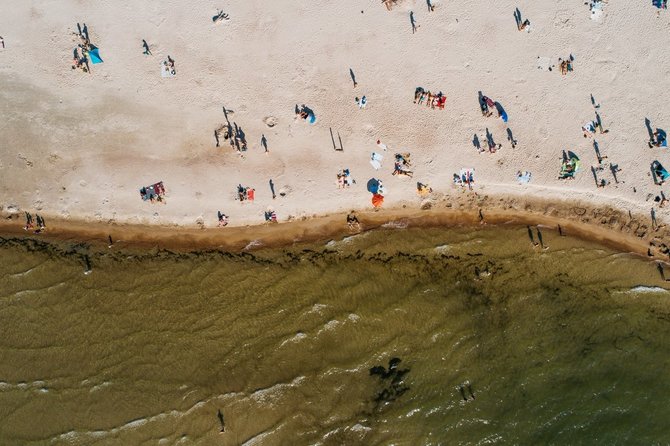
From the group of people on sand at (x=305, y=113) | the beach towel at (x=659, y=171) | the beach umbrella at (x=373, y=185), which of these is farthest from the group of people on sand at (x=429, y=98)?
the beach towel at (x=659, y=171)

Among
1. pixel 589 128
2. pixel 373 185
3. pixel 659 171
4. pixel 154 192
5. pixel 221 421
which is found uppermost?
pixel 154 192

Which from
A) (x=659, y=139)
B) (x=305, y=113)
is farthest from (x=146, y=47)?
(x=659, y=139)

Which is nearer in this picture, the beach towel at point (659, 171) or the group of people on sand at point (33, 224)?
the beach towel at point (659, 171)

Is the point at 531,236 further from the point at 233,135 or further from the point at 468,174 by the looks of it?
the point at 233,135

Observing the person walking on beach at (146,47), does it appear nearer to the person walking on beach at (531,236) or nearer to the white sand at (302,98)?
the white sand at (302,98)

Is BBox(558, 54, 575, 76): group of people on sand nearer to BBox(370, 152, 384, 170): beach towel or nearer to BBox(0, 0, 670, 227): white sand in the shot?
BBox(0, 0, 670, 227): white sand

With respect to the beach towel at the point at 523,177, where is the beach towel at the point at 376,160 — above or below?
above

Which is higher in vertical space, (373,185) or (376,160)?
(376,160)
